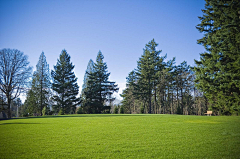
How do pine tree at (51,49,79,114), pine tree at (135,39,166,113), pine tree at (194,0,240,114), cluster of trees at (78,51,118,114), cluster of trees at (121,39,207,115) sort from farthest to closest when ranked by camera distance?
pine tree at (135,39,166,113) < cluster of trees at (121,39,207,115) < cluster of trees at (78,51,118,114) < pine tree at (51,49,79,114) < pine tree at (194,0,240,114)

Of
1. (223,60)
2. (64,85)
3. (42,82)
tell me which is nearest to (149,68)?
(223,60)

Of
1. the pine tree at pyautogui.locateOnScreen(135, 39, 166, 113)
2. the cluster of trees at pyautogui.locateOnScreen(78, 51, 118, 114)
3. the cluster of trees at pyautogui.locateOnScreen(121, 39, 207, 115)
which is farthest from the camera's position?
the pine tree at pyautogui.locateOnScreen(135, 39, 166, 113)

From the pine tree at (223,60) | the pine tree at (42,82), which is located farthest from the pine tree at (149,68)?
the pine tree at (42,82)

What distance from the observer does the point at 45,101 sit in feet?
133

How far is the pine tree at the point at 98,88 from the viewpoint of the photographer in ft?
139

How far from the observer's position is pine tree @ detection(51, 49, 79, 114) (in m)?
40.9

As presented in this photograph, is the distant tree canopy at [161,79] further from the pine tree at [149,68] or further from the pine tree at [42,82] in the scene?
the pine tree at [42,82]

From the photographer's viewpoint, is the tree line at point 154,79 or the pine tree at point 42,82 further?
the pine tree at point 42,82

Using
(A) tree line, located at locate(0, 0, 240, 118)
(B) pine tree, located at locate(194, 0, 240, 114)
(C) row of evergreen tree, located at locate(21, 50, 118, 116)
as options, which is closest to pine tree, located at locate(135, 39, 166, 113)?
(A) tree line, located at locate(0, 0, 240, 118)

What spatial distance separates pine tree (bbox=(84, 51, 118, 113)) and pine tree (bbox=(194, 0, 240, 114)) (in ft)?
90.5

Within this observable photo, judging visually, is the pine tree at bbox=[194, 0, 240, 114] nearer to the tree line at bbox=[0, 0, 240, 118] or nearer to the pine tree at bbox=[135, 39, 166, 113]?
the tree line at bbox=[0, 0, 240, 118]

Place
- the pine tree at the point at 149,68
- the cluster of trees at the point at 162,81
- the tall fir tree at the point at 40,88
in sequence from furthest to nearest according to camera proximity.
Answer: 1. the pine tree at the point at 149,68
2. the cluster of trees at the point at 162,81
3. the tall fir tree at the point at 40,88

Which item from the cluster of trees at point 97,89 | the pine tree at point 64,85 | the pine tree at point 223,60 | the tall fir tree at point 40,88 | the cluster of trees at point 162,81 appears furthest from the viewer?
the cluster of trees at point 162,81

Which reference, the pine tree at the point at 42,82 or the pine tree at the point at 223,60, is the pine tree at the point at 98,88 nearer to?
the pine tree at the point at 42,82
